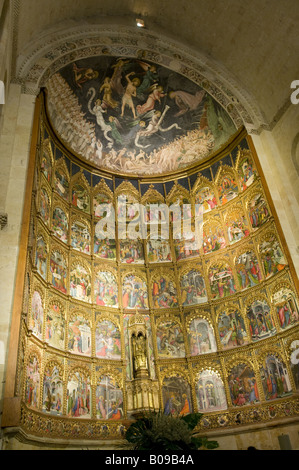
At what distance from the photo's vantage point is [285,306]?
13.2m

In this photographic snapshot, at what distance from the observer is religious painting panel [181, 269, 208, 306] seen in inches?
624

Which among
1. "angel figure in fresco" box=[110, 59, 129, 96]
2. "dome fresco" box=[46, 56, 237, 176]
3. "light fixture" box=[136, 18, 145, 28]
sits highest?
"light fixture" box=[136, 18, 145, 28]

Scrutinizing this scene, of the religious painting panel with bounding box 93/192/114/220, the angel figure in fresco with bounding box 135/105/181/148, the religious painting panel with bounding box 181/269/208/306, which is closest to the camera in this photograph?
the religious painting panel with bounding box 181/269/208/306

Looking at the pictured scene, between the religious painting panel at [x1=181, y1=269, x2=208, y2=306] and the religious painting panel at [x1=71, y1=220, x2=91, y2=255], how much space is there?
13.5ft

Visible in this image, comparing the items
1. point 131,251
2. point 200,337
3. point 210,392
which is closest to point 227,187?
point 131,251

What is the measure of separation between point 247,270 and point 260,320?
2008 millimetres

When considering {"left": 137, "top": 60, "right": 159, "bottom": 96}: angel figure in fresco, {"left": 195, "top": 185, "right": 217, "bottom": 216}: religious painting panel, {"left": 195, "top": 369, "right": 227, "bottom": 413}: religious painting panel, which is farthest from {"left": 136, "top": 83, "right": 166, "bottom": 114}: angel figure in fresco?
{"left": 195, "top": 369, "right": 227, "bottom": 413}: religious painting panel

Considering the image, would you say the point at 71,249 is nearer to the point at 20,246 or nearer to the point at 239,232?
the point at 20,246

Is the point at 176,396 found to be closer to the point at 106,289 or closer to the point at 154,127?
the point at 106,289

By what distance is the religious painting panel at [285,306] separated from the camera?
12.9 metres

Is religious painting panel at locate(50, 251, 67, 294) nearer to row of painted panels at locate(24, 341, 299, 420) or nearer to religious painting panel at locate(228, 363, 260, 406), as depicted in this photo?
row of painted panels at locate(24, 341, 299, 420)

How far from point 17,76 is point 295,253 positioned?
1094cm

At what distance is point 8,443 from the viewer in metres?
8.15

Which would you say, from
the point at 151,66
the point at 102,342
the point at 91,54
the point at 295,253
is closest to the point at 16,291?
the point at 102,342
